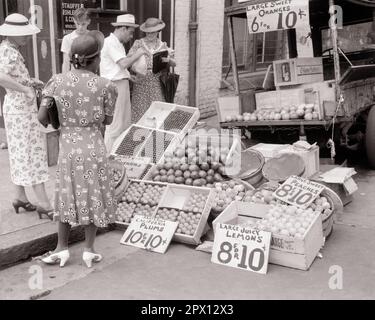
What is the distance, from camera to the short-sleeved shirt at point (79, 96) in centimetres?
369

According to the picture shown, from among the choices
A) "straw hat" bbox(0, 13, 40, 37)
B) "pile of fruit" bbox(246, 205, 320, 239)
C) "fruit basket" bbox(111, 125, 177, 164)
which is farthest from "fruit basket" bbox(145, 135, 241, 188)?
"straw hat" bbox(0, 13, 40, 37)

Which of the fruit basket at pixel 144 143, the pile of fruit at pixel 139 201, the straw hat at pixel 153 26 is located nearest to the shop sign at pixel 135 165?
the fruit basket at pixel 144 143

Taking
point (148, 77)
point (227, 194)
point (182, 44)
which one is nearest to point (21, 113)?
point (227, 194)

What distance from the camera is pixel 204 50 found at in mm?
10438

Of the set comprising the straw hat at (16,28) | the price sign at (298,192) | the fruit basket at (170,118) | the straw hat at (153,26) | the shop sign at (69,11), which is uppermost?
the shop sign at (69,11)

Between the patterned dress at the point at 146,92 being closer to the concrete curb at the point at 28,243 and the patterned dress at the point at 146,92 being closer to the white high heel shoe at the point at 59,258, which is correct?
the concrete curb at the point at 28,243

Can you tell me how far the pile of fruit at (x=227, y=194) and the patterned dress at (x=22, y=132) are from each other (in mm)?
1738

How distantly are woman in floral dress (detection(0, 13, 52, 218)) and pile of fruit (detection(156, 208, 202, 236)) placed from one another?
1.09 metres

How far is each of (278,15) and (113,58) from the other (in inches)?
87.4

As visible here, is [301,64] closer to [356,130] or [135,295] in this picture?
[356,130]

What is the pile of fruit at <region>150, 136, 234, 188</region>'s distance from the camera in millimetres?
5609
